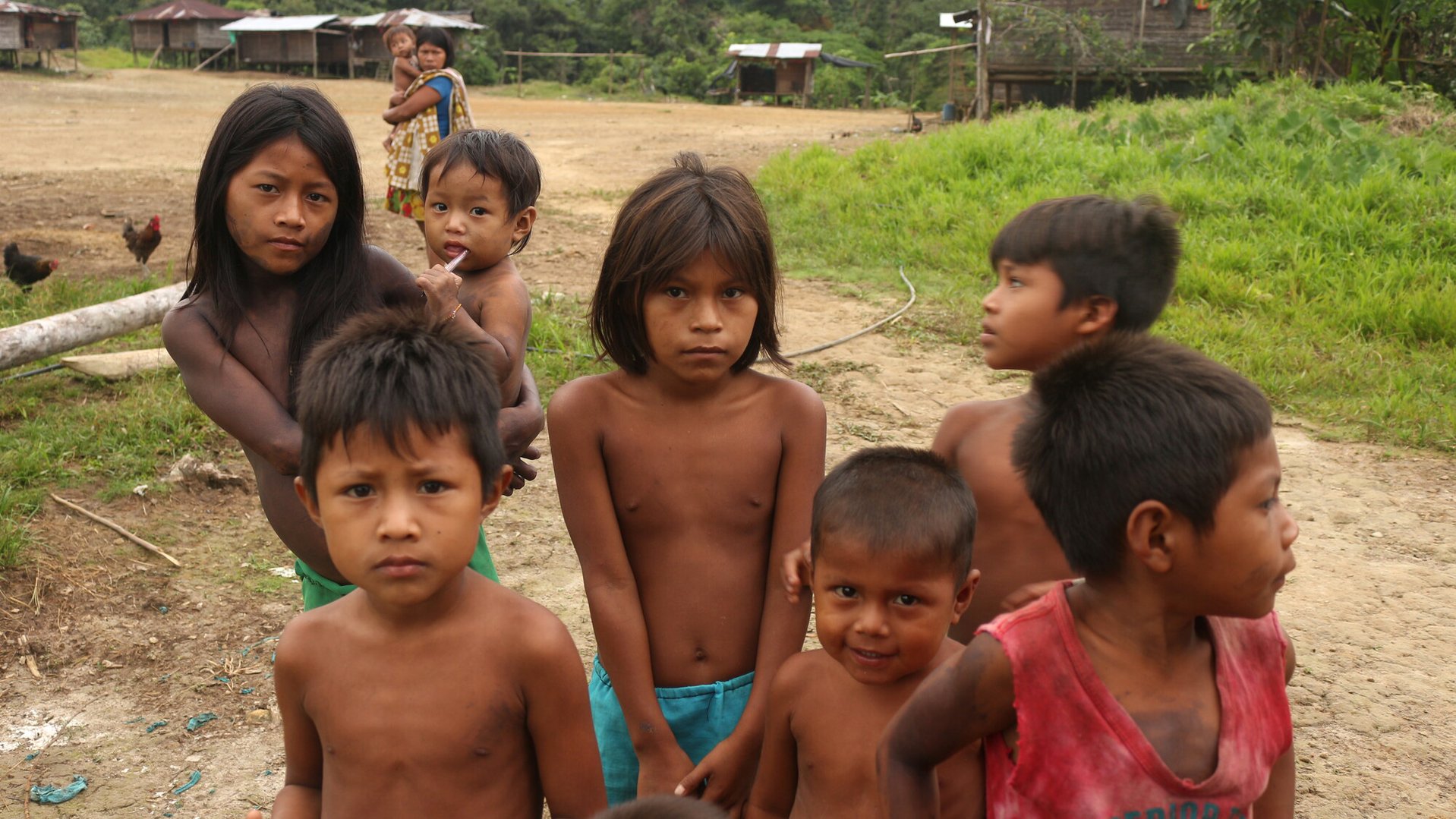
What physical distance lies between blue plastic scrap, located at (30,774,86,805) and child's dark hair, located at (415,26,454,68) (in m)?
5.42

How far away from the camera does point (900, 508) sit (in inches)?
72.7

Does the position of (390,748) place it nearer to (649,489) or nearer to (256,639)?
(649,489)

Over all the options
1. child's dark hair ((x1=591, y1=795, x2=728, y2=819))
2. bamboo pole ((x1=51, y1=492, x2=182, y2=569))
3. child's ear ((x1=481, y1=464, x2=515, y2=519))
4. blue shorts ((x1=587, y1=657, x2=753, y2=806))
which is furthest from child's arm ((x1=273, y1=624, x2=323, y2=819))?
bamboo pole ((x1=51, y1=492, x2=182, y2=569))

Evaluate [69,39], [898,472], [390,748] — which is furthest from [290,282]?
[69,39]

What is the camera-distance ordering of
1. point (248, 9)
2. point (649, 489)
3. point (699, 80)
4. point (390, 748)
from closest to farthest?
point (390, 748), point (649, 489), point (699, 80), point (248, 9)

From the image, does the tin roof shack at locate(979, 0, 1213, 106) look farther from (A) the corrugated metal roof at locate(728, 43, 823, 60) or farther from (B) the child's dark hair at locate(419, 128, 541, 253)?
(B) the child's dark hair at locate(419, 128, 541, 253)

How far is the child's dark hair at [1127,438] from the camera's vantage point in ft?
4.80

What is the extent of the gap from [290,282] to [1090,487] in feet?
5.36

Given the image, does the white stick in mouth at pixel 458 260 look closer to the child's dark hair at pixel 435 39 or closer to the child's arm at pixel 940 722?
the child's arm at pixel 940 722

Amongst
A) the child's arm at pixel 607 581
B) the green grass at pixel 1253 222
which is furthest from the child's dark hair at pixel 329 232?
the green grass at pixel 1253 222

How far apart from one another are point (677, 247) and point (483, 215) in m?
1.10

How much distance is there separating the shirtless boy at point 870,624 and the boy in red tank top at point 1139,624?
0.77ft

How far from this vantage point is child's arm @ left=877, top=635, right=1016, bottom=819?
5.08 ft

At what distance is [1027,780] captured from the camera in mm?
1549
